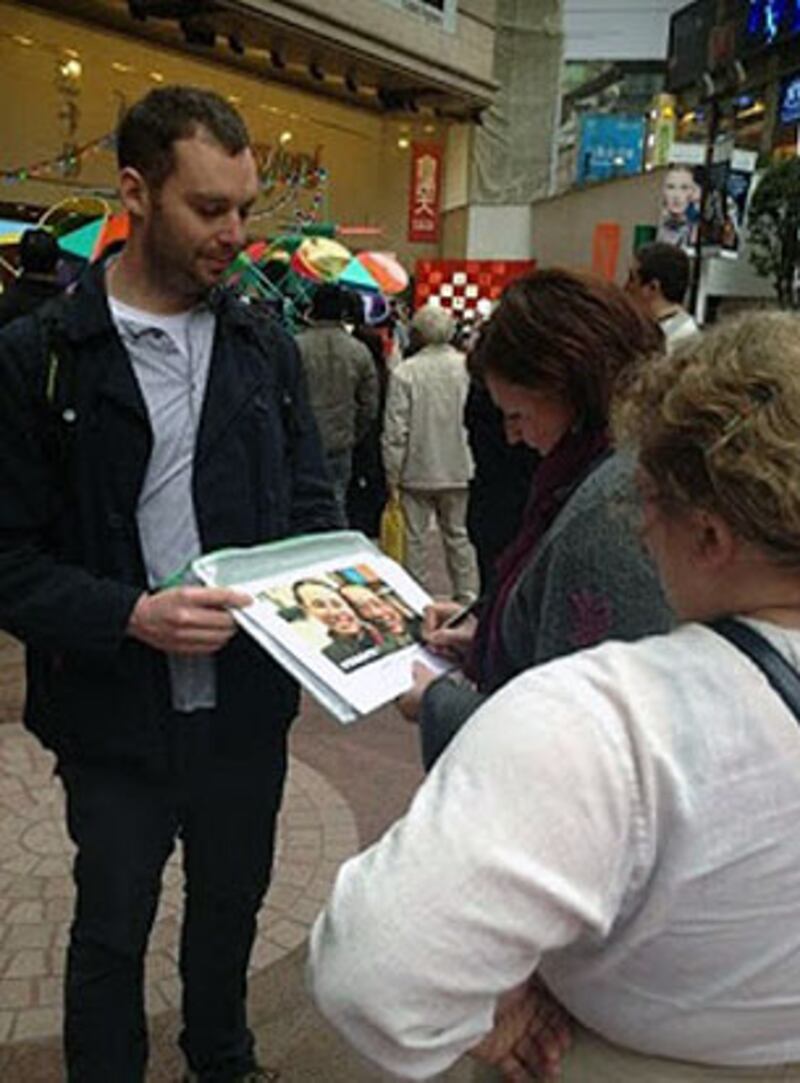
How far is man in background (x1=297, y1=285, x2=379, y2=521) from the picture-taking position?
5.89 metres

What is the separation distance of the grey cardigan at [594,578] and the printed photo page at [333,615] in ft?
0.63

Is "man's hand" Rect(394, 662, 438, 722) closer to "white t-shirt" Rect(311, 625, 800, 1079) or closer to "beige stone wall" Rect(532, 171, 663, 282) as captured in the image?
"white t-shirt" Rect(311, 625, 800, 1079)

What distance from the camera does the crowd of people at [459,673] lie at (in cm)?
75

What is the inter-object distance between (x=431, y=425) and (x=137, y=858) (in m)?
4.30

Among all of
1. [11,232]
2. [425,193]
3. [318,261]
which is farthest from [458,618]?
[425,193]

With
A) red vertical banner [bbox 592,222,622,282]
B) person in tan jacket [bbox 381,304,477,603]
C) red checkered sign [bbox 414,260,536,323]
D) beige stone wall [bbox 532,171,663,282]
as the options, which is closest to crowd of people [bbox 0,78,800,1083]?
person in tan jacket [bbox 381,304,477,603]

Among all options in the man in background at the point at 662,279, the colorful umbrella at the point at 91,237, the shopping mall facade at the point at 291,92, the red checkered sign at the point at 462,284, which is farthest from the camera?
the red checkered sign at the point at 462,284

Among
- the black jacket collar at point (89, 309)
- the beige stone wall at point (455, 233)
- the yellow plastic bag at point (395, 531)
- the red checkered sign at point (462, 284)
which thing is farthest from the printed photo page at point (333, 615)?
the beige stone wall at point (455, 233)

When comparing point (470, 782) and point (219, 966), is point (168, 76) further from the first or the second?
point (470, 782)

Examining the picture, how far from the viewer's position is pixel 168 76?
1473 centimetres

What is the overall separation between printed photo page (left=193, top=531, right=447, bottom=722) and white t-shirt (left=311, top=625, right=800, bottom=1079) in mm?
682

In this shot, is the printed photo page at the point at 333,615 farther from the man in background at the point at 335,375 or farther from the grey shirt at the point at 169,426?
the man in background at the point at 335,375

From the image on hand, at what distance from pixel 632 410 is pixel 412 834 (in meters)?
0.43

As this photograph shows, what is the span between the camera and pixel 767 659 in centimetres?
78
